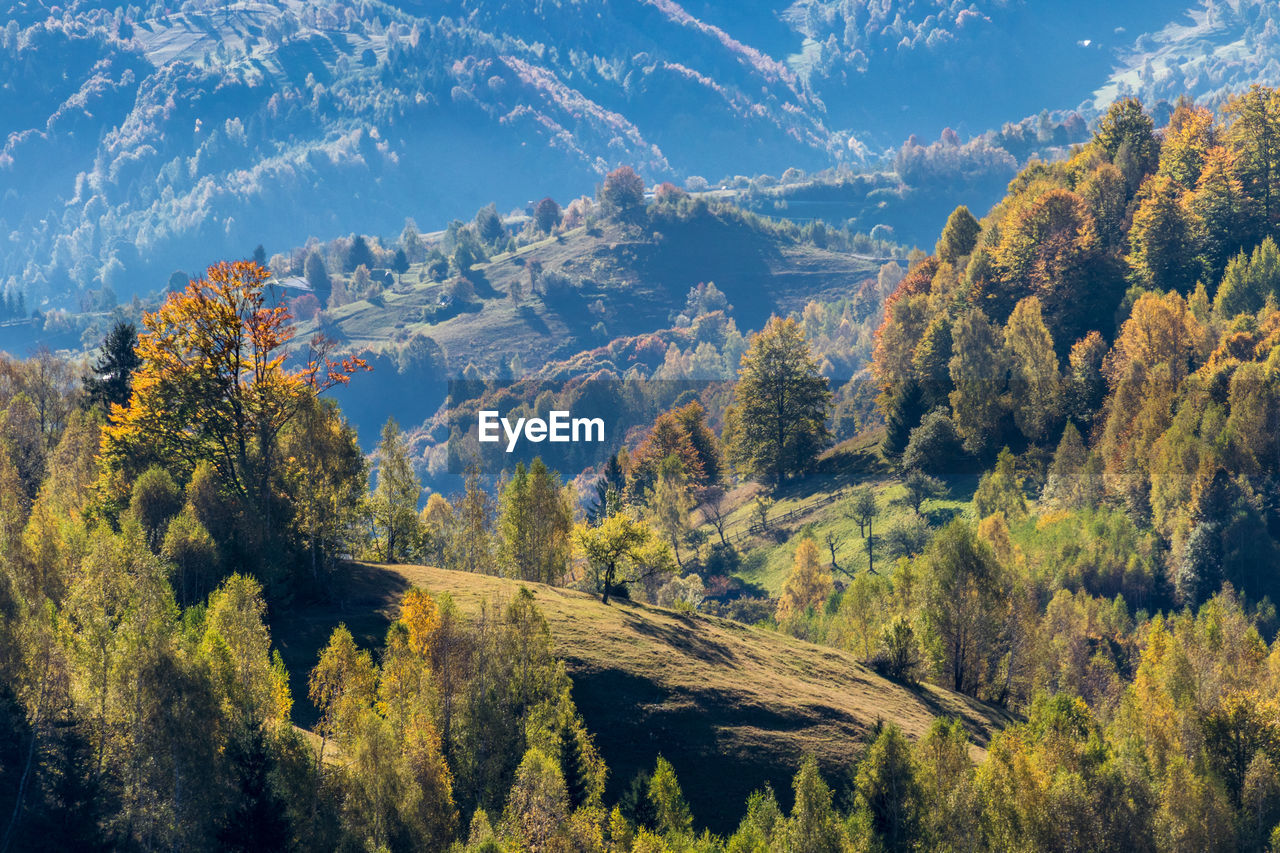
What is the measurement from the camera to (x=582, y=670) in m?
75.4

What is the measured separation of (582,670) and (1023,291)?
125 meters

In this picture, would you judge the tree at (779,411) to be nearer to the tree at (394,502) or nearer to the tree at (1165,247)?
the tree at (1165,247)

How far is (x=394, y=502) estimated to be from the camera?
102250 mm

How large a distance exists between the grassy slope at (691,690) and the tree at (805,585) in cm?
4506

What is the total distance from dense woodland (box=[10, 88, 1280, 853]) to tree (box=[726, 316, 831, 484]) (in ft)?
1.55

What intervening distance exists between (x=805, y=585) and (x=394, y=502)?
186 feet

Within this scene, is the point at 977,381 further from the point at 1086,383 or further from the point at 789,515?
the point at 789,515

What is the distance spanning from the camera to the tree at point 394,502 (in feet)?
330

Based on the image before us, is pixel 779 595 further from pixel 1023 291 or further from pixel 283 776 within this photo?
pixel 283 776

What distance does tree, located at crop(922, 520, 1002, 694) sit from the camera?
102 meters

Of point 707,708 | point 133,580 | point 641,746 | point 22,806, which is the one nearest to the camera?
point 22,806

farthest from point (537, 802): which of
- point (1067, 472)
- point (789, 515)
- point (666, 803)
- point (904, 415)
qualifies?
point (904, 415)

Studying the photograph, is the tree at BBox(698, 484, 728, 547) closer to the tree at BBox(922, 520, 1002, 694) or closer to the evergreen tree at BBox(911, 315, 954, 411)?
the evergreen tree at BBox(911, 315, 954, 411)

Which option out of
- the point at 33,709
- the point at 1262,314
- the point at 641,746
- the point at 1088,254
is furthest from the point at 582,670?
the point at 1088,254
